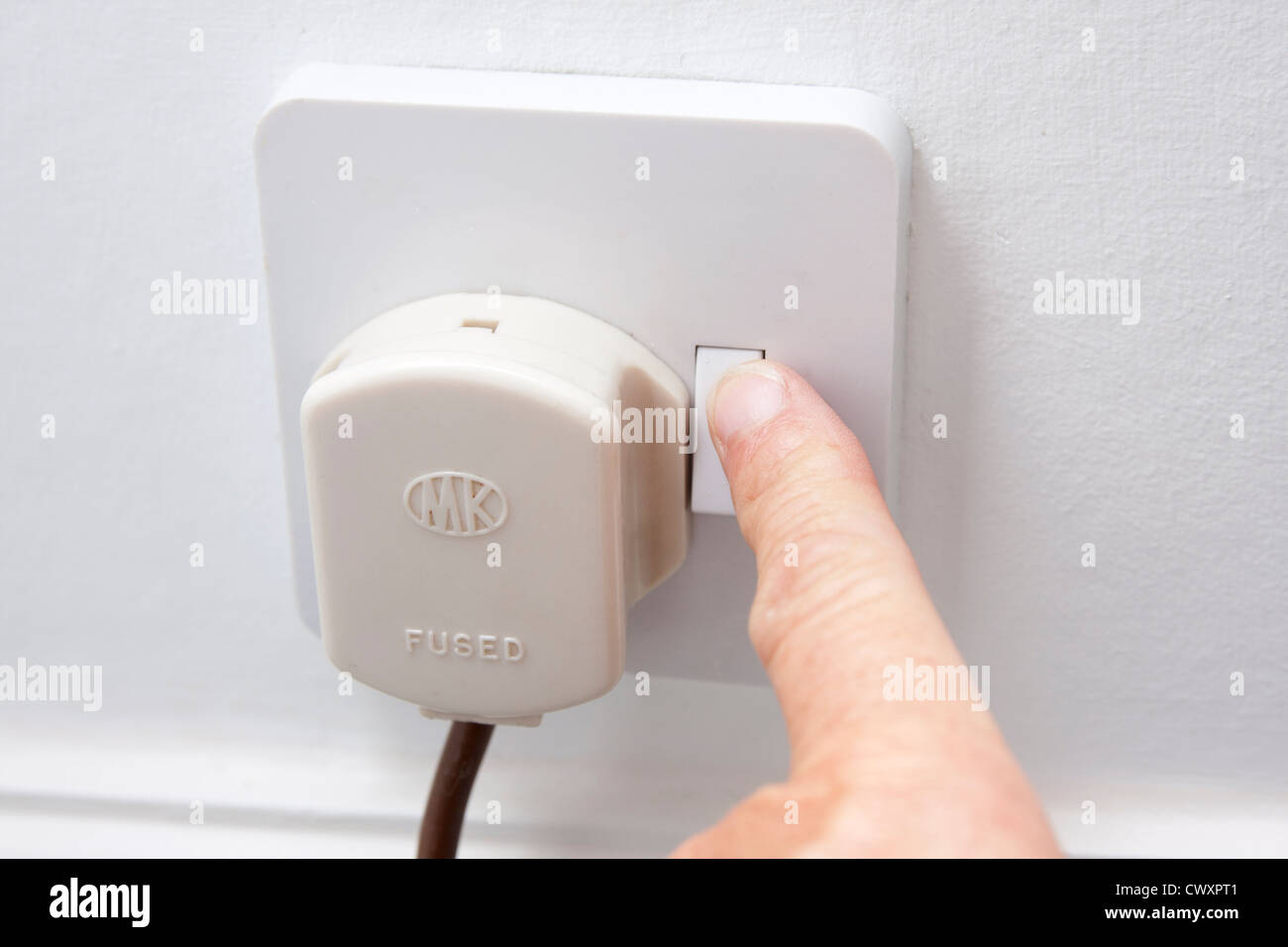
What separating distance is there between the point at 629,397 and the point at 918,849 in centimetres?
16

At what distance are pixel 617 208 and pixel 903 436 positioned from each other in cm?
12

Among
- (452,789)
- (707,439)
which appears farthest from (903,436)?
(452,789)

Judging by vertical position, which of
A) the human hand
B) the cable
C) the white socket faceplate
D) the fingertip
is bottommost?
the cable

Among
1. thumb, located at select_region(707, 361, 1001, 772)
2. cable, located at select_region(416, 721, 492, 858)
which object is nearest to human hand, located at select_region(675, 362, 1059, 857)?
thumb, located at select_region(707, 361, 1001, 772)

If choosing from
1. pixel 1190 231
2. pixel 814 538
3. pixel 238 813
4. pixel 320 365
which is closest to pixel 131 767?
pixel 238 813

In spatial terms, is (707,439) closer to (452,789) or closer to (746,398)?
→ (746,398)

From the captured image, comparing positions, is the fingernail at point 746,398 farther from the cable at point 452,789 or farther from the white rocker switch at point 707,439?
the cable at point 452,789

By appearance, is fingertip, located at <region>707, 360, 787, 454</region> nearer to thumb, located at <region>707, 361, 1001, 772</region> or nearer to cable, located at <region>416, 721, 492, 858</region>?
thumb, located at <region>707, 361, 1001, 772</region>

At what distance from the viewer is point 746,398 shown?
0.34m

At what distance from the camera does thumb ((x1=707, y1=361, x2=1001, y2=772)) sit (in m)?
0.26

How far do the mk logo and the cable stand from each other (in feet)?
0.36

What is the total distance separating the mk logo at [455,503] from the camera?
33 centimetres

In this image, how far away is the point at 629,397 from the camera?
349mm

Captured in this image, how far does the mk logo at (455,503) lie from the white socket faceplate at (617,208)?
0.06 metres
